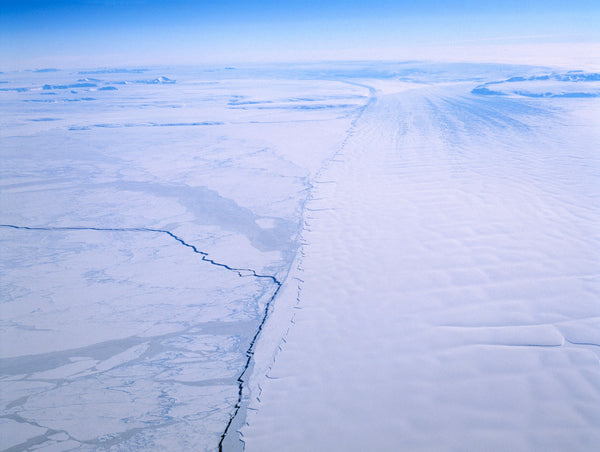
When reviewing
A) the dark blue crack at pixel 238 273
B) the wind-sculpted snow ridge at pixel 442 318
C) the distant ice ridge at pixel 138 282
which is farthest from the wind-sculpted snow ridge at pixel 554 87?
the dark blue crack at pixel 238 273

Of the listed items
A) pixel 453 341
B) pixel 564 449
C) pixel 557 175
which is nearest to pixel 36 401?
pixel 453 341

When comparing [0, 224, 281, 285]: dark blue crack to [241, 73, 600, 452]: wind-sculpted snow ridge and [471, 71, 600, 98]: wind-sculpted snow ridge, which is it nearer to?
[241, 73, 600, 452]: wind-sculpted snow ridge

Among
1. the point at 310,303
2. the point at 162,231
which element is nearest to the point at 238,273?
the point at 310,303

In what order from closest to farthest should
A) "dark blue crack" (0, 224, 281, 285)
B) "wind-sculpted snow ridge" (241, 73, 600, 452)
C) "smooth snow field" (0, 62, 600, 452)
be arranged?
"wind-sculpted snow ridge" (241, 73, 600, 452), "smooth snow field" (0, 62, 600, 452), "dark blue crack" (0, 224, 281, 285)

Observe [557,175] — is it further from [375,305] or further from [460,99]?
[460,99]

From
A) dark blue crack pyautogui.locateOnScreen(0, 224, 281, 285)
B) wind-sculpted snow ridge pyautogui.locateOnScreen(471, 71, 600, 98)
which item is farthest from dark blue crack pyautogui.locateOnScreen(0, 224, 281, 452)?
wind-sculpted snow ridge pyautogui.locateOnScreen(471, 71, 600, 98)

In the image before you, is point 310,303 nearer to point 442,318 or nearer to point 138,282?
point 442,318

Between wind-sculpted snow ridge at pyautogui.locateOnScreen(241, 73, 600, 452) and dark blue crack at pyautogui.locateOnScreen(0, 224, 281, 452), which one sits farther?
dark blue crack at pyautogui.locateOnScreen(0, 224, 281, 452)
